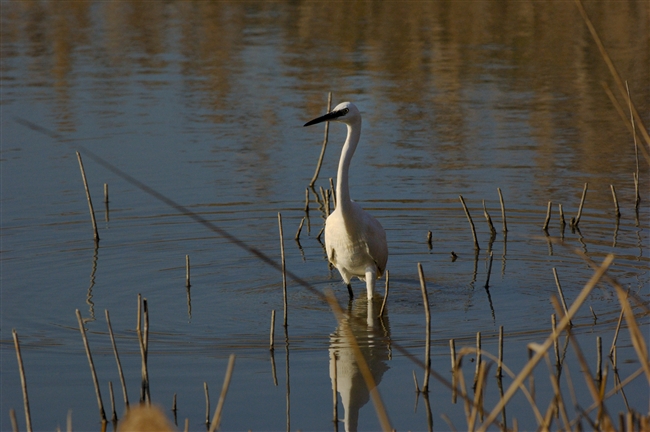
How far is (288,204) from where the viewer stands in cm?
1206

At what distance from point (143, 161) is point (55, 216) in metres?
2.85

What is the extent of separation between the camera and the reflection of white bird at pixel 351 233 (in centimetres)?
867

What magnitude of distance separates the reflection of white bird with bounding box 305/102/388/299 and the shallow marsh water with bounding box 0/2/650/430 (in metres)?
0.42

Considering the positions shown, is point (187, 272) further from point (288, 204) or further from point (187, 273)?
point (288, 204)

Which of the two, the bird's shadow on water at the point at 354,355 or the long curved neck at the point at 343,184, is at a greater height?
the long curved neck at the point at 343,184

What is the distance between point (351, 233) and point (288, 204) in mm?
3453

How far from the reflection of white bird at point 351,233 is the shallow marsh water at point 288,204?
42cm

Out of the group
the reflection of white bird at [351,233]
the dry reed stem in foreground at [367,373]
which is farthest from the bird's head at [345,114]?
the dry reed stem in foreground at [367,373]

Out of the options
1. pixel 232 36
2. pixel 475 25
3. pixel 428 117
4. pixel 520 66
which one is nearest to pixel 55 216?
pixel 428 117

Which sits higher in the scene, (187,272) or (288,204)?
(187,272)

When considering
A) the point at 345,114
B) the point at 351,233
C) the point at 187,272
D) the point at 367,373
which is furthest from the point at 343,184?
the point at 367,373

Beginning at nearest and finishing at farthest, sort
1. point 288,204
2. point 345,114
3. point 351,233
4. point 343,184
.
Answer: point 343,184 → point 351,233 → point 345,114 → point 288,204

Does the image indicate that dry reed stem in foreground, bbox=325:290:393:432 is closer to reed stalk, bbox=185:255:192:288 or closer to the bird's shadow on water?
the bird's shadow on water

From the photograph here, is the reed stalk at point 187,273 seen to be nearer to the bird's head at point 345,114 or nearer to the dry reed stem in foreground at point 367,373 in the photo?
the bird's head at point 345,114
